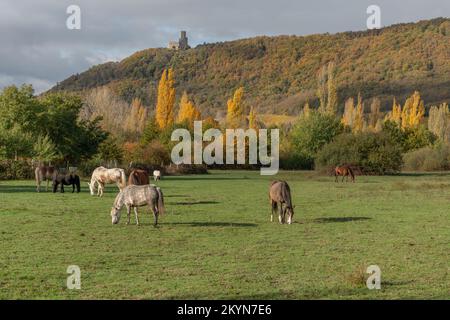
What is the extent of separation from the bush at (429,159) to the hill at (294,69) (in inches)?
2453

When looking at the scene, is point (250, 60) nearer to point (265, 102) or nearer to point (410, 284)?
point (265, 102)

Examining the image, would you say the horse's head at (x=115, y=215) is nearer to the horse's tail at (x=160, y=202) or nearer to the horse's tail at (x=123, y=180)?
the horse's tail at (x=160, y=202)

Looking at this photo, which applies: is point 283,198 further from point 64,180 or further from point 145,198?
point 64,180

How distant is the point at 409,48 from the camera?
162 m

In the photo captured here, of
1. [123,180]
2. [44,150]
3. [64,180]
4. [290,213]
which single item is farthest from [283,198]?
[44,150]

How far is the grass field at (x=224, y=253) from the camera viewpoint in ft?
30.4

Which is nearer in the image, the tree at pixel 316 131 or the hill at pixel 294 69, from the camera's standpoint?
the tree at pixel 316 131

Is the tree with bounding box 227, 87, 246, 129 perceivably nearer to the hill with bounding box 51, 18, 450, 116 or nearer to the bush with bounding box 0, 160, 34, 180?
the bush with bounding box 0, 160, 34, 180

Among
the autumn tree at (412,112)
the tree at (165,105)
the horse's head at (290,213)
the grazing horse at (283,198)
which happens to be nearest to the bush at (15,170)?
the grazing horse at (283,198)

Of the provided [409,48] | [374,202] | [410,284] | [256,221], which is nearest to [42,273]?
[410,284]

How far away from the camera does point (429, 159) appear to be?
7688 centimetres

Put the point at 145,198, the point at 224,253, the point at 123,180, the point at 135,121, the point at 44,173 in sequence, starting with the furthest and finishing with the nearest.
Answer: the point at 135,121, the point at 44,173, the point at 123,180, the point at 145,198, the point at 224,253

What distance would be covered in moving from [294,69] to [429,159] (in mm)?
99179

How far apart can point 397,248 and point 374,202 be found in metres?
12.6
